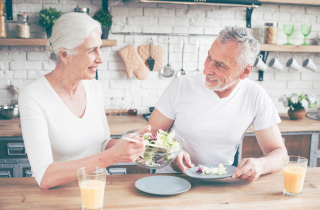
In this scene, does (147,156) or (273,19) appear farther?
(273,19)

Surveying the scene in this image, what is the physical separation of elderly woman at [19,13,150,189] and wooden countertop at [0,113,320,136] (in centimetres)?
78

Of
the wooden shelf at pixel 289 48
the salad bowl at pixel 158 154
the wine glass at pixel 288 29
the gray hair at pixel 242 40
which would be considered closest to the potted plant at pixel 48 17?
the gray hair at pixel 242 40

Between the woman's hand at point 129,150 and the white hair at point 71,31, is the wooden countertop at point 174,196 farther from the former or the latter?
the white hair at point 71,31

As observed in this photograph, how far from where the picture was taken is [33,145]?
129 centimetres

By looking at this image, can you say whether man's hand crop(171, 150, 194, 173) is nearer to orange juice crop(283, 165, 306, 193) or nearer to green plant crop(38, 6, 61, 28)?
orange juice crop(283, 165, 306, 193)

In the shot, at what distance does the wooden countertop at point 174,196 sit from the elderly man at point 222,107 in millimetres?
365

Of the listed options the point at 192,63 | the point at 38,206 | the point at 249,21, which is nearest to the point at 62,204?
the point at 38,206

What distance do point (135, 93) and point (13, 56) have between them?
1206 millimetres

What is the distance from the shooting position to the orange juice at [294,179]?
1217mm

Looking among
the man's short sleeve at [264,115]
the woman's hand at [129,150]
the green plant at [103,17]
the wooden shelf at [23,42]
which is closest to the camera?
the woman's hand at [129,150]

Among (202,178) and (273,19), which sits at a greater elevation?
(273,19)

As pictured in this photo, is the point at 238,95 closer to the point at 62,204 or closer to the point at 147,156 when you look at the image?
the point at 147,156

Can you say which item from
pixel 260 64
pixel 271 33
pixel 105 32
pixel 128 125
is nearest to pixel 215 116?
pixel 128 125

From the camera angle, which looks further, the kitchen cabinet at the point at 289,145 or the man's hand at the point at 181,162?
the kitchen cabinet at the point at 289,145
